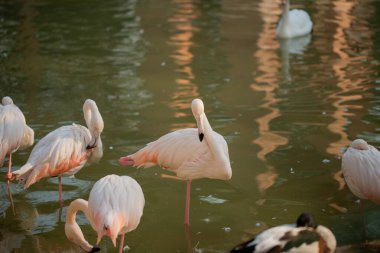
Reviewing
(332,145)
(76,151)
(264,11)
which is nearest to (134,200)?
(76,151)

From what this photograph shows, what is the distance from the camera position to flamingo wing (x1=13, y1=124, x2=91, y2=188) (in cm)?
583

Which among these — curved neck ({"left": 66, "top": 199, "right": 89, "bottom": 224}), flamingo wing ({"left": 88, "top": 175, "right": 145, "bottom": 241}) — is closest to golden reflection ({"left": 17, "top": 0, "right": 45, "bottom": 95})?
curved neck ({"left": 66, "top": 199, "right": 89, "bottom": 224})

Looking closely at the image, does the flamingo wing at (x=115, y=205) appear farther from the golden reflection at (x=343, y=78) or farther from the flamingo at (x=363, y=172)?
the golden reflection at (x=343, y=78)

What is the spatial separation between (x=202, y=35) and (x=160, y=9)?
3023 millimetres

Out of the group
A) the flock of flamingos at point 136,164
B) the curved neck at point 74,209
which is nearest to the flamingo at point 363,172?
the flock of flamingos at point 136,164

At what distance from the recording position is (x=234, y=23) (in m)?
13.6

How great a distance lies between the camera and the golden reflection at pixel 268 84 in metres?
6.69

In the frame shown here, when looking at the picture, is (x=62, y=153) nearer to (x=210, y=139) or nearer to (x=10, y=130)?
(x=10, y=130)

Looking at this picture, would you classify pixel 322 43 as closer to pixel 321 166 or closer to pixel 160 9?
pixel 160 9

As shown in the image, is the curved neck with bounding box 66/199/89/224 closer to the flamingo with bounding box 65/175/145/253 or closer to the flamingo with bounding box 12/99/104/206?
the flamingo with bounding box 65/175/145/253

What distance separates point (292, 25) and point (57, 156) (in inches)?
289

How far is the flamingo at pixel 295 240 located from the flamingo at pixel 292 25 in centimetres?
844

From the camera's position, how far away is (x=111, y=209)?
478 centimetres

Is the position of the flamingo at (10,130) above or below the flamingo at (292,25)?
above
